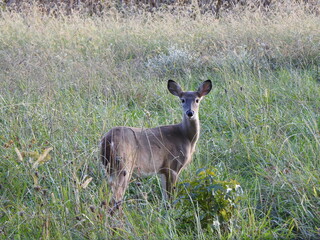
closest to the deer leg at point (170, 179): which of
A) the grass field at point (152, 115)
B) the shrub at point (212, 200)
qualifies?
the grass field at point (152, 115)

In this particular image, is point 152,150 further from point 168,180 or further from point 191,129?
point 191,129

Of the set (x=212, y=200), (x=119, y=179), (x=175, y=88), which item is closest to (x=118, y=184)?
(x=119, y=179)

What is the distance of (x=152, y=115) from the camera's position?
6.09 metres

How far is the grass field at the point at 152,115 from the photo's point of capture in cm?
351

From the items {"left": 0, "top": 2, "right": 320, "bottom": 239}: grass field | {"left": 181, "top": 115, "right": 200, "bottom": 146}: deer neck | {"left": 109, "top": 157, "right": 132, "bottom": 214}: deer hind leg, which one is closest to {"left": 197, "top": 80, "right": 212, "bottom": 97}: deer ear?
{"left": 181, "top": 115, "right": 200, "bottom": 146}: deer neck

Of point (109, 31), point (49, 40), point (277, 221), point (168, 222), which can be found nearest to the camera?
point (168, 222)

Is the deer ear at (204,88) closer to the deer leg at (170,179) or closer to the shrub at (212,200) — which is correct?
the deer leg at (170,179)

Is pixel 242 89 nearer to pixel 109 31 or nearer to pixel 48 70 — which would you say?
pixel 48 70

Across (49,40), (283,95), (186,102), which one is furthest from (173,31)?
(186,102)

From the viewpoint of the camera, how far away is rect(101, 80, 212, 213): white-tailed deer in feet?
13.2

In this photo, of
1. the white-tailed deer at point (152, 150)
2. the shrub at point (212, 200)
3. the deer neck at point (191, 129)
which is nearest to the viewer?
the shrub at point (212, 200)

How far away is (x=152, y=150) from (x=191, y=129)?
58 centimetres

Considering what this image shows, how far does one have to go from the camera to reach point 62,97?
239 inches

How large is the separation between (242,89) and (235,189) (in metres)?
2.63
